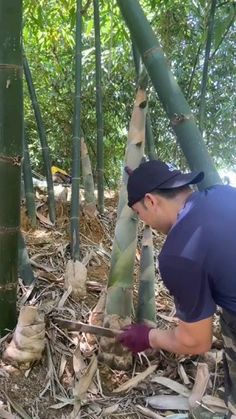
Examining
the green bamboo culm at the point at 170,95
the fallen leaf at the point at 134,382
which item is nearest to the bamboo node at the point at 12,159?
the green bamboo culm at the point at 170,95

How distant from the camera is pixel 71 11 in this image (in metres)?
3.14

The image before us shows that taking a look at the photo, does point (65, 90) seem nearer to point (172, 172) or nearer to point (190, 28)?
point (190, 28)

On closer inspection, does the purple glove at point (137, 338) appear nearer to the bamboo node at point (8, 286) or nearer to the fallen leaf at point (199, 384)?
the fallen leaf at point (199, 384)

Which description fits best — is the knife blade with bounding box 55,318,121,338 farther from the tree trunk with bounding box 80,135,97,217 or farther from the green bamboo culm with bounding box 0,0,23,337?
the tree trunk with bounding box 80,135,97,217

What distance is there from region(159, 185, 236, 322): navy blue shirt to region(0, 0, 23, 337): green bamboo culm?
648mm

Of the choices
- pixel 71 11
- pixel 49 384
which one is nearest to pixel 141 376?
pixel 49 384

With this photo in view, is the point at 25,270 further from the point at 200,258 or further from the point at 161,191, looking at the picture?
the point at 200,258

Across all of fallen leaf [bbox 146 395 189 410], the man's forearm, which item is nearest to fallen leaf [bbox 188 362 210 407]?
fallen leaf [bbox 146 395 189 410]

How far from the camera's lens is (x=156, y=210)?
4.46ft

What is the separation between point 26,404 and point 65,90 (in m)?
4.35

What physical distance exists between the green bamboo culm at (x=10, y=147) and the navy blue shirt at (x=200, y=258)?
0.65 m

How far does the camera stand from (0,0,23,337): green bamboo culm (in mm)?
1537

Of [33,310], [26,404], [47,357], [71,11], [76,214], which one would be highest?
[71,11]

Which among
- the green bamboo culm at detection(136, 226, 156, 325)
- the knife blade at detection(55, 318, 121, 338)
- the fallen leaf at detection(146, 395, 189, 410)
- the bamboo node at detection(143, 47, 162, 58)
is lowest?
the fallen leaf at detection(146, 395, 189, 410)
